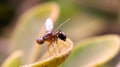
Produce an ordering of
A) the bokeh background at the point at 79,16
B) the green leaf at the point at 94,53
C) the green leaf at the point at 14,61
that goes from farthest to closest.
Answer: the bokeh background at the point at 79,16
the green leaf at the point at 94,53
the green leaf at the point at 14,61

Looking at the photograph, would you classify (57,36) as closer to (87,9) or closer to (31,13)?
(31,13)

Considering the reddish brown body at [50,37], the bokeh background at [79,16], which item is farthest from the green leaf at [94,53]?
the bokeh background at [79,16]

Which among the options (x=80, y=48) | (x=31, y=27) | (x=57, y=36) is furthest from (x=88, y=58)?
(x=31, y=27)

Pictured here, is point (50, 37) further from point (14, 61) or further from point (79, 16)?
point (79, 16)

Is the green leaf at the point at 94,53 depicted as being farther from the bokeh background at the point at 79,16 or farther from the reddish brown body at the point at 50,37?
the bokeh background at the point at 79,16

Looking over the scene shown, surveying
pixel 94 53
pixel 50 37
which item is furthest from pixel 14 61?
pixel 94 53
